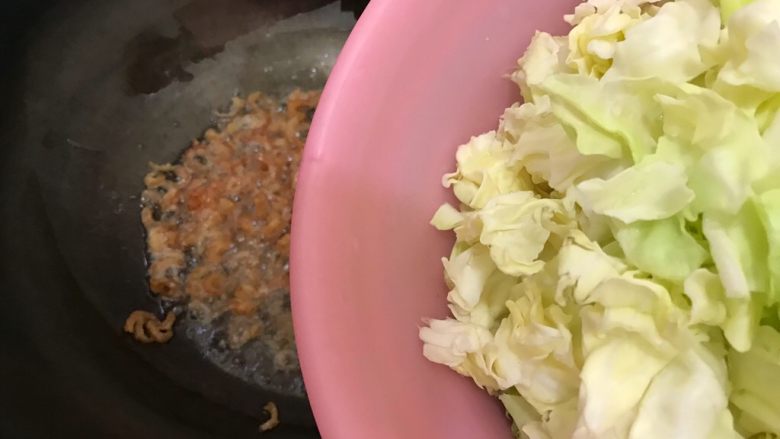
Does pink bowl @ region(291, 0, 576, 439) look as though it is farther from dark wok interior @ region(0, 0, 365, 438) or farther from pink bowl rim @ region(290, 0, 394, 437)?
dark wok interior @ region(0, 0, 365, 438)

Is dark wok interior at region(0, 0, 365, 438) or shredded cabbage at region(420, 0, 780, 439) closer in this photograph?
shredded cabbage at region(420, 0, 780, 439)

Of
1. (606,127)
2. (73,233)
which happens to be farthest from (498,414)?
(73,233)

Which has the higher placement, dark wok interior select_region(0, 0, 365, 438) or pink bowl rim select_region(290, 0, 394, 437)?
pink bowl rim select_region(290, 0, 394, 437)

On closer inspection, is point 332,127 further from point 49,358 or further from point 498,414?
point 49,358

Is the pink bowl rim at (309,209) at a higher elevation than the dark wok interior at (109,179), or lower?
higher

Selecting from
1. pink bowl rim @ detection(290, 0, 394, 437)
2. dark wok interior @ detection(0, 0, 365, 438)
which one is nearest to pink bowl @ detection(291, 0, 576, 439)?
pink bowl rim @ detection(290, 0, 394, 437)

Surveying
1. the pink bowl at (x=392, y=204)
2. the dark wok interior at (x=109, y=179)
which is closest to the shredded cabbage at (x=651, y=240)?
the pink bowl at (x=392, y=204)

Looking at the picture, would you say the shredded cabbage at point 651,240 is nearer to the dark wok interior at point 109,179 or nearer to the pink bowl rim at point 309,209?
the pink bowl rim at point 309,209
